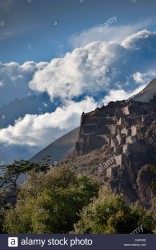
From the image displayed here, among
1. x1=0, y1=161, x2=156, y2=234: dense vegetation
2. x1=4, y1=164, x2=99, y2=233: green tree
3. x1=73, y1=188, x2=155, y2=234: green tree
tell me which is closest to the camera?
x1=73, y1=188, x2=155, y2=234: green tree

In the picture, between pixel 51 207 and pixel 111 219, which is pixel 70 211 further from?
pixel 111 219

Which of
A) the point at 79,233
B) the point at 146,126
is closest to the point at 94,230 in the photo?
the point at 79,233

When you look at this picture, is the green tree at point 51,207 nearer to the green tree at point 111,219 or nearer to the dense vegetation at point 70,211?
the dense vegetation at point 70,211

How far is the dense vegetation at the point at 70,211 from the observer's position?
54969 millimetres

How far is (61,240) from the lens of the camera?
4875 centimetres

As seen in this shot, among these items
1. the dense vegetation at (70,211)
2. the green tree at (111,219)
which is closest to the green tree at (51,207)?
the dense vegetation at (70,211)

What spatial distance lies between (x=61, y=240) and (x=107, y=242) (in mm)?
5346

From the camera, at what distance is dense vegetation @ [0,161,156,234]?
5497cm

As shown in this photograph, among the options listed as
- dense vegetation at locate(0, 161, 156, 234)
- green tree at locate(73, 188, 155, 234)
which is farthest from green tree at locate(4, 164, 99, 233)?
green tree at locate(73, 188, 155, 234)

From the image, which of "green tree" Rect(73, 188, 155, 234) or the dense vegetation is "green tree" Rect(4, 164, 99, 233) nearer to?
the dense vegetation

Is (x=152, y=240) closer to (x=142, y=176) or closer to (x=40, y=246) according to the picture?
(x=40, y=246)

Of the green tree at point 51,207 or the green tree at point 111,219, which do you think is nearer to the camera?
the green tree at point 111,219

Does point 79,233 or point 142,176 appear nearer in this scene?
point 79,233

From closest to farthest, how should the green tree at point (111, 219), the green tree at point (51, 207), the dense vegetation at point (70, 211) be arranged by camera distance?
the green tree at point (111, 219) → the dense vegetation at point (70, 211) → the green tree at point (51, 207)
